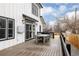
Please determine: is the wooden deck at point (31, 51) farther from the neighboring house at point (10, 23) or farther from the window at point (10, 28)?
the window at point (10, 28)

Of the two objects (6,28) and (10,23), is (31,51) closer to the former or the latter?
(6,28)

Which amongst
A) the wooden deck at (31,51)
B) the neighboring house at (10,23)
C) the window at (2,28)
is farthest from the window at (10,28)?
the wooden deck at (31,51)

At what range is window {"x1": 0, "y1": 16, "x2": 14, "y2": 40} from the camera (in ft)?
18.8

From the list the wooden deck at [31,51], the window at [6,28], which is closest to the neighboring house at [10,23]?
the window at [6,28]

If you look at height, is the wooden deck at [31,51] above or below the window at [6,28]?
below

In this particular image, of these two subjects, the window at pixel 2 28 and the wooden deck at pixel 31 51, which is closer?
the wooden deck at pixel 31 51

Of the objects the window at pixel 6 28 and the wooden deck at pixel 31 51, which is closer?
the wooden deck at pixel 31 51

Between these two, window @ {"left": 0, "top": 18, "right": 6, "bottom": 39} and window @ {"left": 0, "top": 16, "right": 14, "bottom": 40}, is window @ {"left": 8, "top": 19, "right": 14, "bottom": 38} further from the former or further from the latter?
window @ {"left": 0, "top": 18, "right": 6, "bottom": 39}

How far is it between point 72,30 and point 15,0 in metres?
3.29

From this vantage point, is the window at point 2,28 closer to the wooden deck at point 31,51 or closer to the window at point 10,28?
the window at point 10,28

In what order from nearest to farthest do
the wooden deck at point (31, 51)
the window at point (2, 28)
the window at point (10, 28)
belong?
the wooden deck at point (31, 51), the window at point (2, 28), the window at point (10, 28)

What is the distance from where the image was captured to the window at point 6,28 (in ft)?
18.8

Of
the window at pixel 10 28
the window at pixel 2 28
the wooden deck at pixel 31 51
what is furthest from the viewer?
the window at pixel 10 28

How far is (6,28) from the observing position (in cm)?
607
